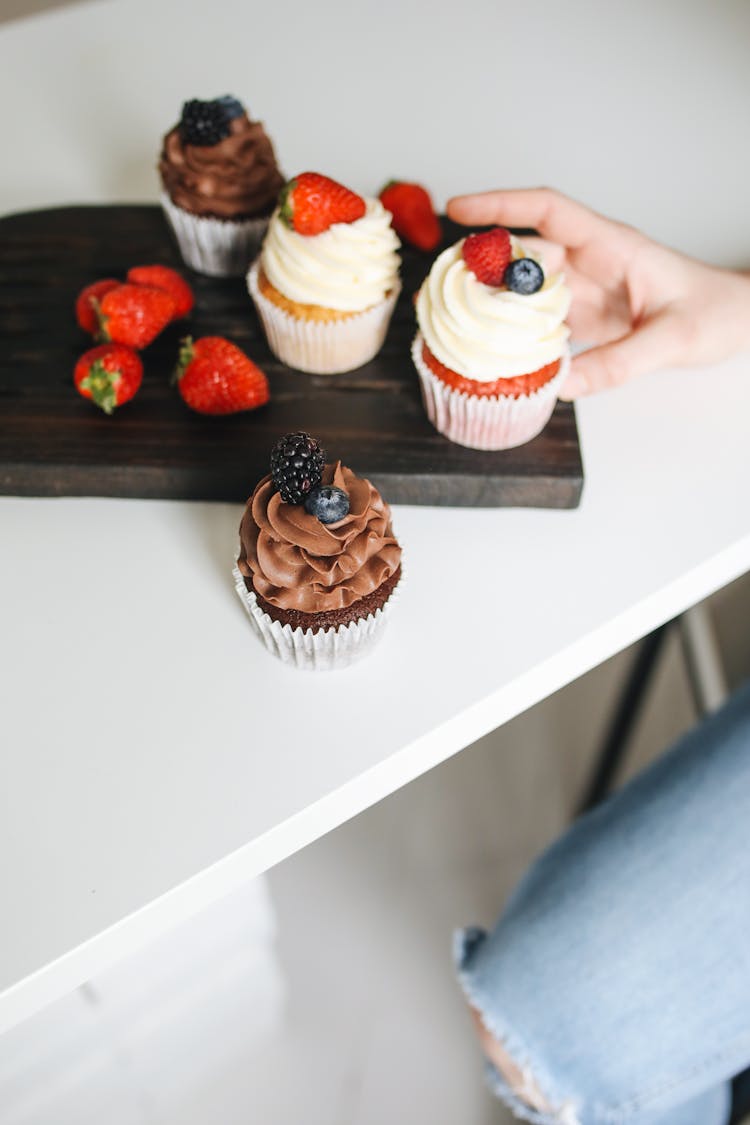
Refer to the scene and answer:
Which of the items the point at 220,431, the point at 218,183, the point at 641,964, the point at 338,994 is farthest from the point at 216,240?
the point at 338,994

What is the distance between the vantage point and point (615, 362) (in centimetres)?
104

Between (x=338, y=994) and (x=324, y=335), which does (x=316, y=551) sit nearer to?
(x=324, y=335)

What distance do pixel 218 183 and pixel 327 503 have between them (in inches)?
20.7

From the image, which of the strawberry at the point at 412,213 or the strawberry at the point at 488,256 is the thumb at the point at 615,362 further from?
the strawberry at the point at 412,213

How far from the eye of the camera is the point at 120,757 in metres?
0.83

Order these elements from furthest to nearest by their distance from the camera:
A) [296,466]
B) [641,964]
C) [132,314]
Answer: [132,314] → [641,964] → [296,466]

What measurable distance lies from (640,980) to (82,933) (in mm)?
524

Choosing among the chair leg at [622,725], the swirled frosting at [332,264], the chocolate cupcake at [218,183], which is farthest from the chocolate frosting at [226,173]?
the chair leg at [622,725]

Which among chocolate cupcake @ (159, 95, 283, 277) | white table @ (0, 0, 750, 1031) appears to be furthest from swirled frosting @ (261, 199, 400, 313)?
white table @ (0, 0, 750, 1031)

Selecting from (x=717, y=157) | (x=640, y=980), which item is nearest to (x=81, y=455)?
(x=640, y=980)

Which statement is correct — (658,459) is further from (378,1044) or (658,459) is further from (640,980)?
(378,1044)

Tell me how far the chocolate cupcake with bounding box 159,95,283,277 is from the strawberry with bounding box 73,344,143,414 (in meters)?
0.20

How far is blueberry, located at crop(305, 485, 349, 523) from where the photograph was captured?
2.64 feet

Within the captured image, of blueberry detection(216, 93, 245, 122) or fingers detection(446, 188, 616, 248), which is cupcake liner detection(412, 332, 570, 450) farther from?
blueberry detection(216, 93, 245, 122)
